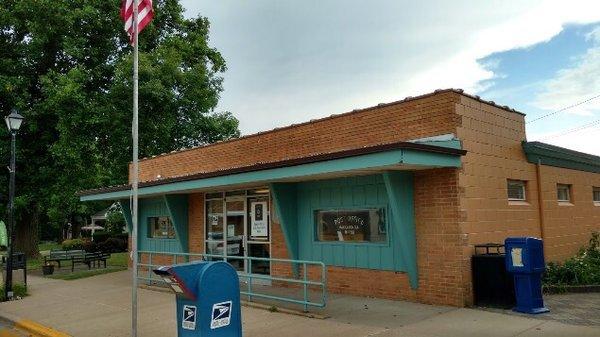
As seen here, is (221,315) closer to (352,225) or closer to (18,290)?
(352,225)

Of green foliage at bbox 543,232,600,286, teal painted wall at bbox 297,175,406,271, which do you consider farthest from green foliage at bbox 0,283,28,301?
green foliage at bbox 543,232,600,286

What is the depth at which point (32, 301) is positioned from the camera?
40.0ft

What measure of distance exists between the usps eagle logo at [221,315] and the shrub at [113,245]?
2820cm

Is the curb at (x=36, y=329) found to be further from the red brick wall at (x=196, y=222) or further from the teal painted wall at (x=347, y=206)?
the red brick wall at (x=196, y=222)

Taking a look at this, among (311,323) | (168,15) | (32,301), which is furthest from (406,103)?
(168,15)

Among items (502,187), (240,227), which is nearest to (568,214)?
(502,187)

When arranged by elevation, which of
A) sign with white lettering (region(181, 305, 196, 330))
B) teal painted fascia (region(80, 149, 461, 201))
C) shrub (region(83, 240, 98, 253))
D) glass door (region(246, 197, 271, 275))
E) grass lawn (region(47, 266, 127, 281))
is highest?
teal painted fascia (region(80, 149, 461, 201))

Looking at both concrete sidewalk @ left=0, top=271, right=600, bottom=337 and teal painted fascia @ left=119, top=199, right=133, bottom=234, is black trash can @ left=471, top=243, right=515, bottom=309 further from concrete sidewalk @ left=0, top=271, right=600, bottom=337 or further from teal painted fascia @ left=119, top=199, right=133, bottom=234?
teal painted fascia @ left=119, top=199, right=133, bottom=234

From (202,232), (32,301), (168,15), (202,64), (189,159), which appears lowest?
(32,301)

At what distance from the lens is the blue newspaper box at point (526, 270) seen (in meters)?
8.12

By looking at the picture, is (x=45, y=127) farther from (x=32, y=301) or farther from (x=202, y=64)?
(x=32, y=301)

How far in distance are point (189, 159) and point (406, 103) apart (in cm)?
853

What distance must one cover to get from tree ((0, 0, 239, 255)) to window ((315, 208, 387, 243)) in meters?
13.9

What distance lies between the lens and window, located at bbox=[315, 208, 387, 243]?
33.7 feet
